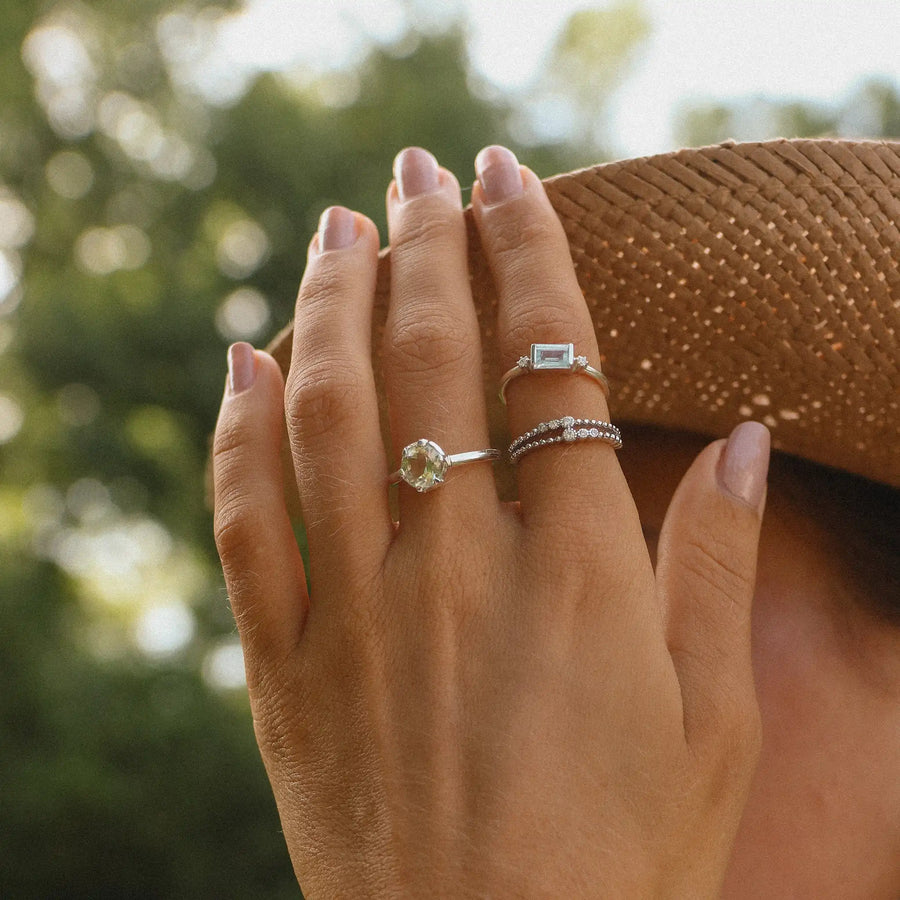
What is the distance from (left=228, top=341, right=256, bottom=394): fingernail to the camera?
1179mm

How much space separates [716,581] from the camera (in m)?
1.01

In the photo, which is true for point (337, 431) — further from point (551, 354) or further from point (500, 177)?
point (500, 177)

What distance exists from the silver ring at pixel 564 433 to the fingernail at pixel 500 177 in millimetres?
280

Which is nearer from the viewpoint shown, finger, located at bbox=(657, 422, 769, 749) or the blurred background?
finger, located at bbox=(657, 422, 769, 749)

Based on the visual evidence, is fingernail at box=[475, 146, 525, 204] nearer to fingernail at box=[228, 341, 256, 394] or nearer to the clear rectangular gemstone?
the clear rectangular gemstone

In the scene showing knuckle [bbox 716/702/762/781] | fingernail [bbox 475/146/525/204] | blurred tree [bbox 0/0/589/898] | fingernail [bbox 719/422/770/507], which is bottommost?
blurred tree [bbox 0/0/589/898]

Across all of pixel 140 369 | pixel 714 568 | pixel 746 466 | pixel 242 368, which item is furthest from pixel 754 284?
pixel 140 369

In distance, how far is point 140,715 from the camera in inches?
288

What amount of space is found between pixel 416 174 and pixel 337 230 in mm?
114

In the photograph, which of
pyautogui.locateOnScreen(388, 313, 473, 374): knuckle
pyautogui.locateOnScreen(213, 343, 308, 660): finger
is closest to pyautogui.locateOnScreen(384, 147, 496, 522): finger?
pyautogui.locateOnScreen(388, 313, 473, 374): knuckle

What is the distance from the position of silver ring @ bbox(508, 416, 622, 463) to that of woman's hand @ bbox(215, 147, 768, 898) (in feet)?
0.04

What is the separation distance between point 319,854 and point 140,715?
6.85 meters

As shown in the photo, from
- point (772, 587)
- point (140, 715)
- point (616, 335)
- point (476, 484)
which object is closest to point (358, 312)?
point (476, 484)

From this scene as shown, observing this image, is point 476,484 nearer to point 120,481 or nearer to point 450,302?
point 450,302
